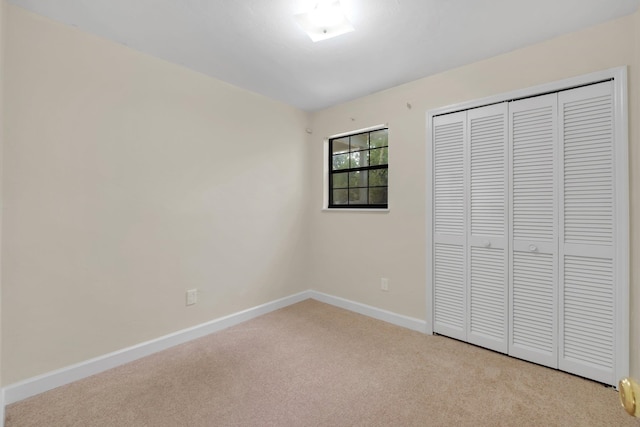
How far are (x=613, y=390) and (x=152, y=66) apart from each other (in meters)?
3.98

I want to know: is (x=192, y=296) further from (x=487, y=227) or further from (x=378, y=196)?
(x=487, y=227)

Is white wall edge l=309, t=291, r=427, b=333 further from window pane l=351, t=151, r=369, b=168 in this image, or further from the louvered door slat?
window pane l=351, t=151, r=369, b=168

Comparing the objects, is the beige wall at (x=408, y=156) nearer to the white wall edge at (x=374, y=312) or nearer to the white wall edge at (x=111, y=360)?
the white wall edge at (x=374, y=312)

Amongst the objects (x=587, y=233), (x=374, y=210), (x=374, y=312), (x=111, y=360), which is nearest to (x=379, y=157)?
(x=374, y=210)

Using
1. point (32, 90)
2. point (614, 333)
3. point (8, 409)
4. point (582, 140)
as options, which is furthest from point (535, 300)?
point (32, 90)

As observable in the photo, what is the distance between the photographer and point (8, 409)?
1682 millimetres

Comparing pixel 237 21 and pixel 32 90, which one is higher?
pixel 237 21

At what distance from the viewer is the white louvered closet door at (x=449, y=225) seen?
2504mm

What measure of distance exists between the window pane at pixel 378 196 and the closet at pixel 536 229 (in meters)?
0.59

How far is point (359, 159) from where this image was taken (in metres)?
3.38

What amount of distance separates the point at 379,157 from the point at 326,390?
7.48 feet

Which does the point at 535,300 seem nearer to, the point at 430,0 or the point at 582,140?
the point at 582,140

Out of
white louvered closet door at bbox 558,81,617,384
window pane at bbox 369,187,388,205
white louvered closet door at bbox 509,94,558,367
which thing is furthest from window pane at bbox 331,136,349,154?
white louvered closet door at bbox 558,81,617,384

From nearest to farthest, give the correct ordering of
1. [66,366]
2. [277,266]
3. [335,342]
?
[66,366] → [335,342] → [277,266]
